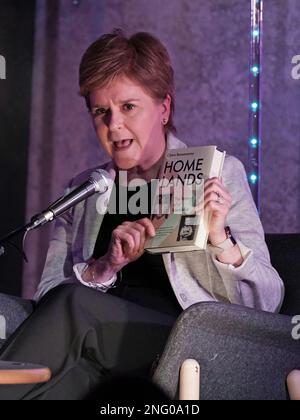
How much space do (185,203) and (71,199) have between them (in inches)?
11.4

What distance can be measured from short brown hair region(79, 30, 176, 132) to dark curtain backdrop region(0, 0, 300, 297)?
617 millimetres

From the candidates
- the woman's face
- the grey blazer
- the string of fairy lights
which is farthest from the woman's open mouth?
the string of fairy lights

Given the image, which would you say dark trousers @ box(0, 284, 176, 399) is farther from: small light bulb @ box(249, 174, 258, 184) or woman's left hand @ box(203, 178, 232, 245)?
small light bulb @ box(249, 174, 258, 184)

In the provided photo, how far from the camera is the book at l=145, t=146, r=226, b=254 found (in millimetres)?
1629

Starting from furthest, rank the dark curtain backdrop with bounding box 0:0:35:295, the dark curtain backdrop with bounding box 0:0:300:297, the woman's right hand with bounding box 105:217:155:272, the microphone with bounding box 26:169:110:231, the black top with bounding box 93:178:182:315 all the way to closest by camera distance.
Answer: the dark curtain backdrop with bounding box 0:0:35:295 → the dark curtain backdrop with bounding box 0:0:300:297 → the black top with bounding box 93:178:182:315 → the woman's right hand with bounding box 105:217:155:272 → the microphone with bounding box 26:169:110:231

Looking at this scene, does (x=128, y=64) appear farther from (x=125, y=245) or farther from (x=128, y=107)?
(x=125, y=245)

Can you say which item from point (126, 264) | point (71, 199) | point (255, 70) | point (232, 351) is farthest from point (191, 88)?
point (232, 351)

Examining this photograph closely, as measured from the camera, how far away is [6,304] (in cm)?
192

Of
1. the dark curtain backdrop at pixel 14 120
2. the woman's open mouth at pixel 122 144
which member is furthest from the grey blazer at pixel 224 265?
the dark curtain backdrop at pixel 14 120

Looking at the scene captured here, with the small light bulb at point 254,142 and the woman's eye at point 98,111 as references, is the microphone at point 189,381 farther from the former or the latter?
the small light bulb at point 254,142

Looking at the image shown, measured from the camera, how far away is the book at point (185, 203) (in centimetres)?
163

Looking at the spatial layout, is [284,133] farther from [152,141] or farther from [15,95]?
[15,95]

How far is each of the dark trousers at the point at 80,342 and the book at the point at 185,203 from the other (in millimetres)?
179

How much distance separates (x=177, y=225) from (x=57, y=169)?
138cm
